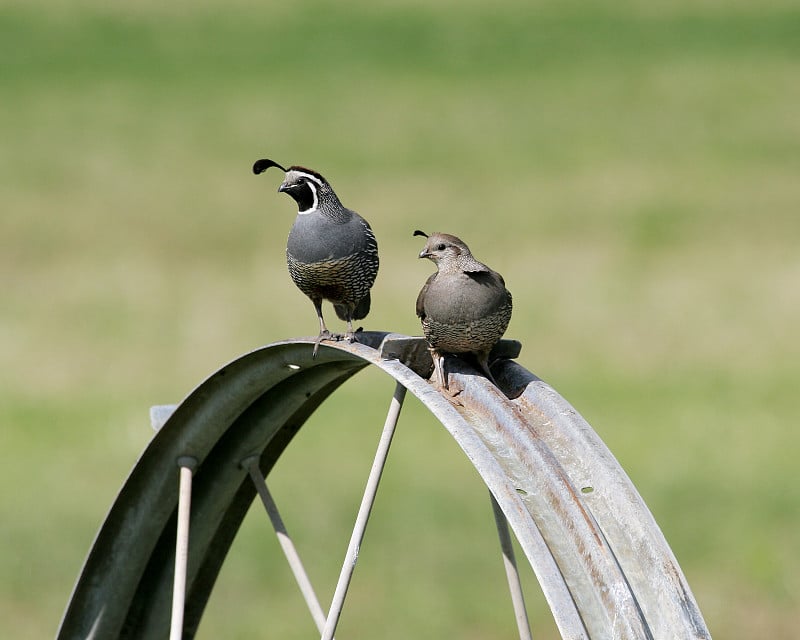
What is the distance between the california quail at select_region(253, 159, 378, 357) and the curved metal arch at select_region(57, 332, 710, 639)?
0.21 meters

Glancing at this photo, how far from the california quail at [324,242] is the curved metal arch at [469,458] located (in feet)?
0.67

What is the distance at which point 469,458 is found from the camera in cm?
333

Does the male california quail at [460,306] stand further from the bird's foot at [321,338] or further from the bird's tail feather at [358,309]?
the bird's tail feather at [358,309]

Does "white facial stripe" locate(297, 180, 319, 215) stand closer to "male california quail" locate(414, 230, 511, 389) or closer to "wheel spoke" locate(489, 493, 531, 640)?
"male california quail" locate(414, 230, 511, 389)

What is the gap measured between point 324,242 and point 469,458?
0.87 m

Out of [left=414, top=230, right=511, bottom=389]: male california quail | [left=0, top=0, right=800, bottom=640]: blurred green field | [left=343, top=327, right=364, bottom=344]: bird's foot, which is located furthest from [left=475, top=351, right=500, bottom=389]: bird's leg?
[left=0, top=0, right=800, bottom=640]: blurred green field

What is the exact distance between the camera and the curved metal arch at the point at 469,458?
3.07 meters

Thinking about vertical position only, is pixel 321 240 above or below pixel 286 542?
above

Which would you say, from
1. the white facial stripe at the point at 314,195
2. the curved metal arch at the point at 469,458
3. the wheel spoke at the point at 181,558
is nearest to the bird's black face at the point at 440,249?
the curved metal arch at the point at 469,458

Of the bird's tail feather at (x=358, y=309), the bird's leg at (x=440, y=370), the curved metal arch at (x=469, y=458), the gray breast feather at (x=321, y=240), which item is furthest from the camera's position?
the bird's tail feather at (x=358, y=309)

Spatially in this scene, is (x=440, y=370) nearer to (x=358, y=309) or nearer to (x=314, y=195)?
(x=314, y=195)

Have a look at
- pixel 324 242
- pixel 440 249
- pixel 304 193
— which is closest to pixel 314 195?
pixel 304 193

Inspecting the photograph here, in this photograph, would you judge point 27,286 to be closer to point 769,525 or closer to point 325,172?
point 325,172

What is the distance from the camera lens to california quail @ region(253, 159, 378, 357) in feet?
12.8
